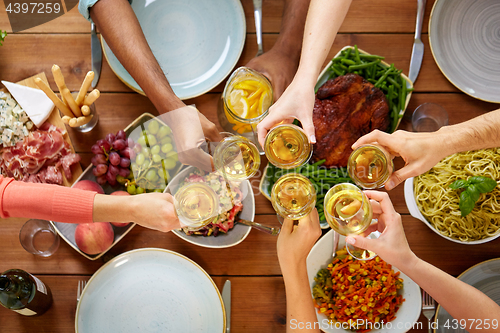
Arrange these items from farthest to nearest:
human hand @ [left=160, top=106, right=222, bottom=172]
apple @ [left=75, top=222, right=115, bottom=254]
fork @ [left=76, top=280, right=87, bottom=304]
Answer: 1. fork @ [left=76, top=280, right=87, bottom=304]
2. apple @ [left=75, top=222, right=115, bottom=254]
3. human hand @ [left=160, top=106, right=222, bottom=172]

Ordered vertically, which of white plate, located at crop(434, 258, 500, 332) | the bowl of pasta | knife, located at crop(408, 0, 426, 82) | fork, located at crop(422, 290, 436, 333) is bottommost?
fork, located at crop(422, 290, 436, 333)

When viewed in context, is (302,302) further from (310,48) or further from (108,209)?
(310,48)

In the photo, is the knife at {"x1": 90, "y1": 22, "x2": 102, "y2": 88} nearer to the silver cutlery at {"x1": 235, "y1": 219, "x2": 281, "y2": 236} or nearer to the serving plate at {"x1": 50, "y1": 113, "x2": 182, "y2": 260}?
the serving plate at {"x1": 50, "y1": 113, "x2": 182, "y2": 260}

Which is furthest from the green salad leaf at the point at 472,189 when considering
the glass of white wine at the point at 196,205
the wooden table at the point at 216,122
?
the glass of white wine at the point at 196,205

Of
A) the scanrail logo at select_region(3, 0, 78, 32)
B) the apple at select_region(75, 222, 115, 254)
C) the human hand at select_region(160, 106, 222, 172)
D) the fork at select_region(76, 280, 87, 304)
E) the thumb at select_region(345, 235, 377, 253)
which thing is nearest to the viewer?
the thumb at select_region(345, 235, 377, 253)

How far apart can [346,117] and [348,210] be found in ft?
1.61

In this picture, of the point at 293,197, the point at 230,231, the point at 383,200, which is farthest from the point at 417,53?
the point at 230,231

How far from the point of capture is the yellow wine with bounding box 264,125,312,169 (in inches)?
47.6

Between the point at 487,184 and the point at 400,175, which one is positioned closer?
the point at 400,175

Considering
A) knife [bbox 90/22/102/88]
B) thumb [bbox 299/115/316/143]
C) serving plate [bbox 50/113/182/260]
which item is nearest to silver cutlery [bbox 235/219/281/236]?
serving plate [bbox 50/113/182/260]

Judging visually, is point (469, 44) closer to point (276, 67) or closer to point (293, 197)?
point (276, 67)

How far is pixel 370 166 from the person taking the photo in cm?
130

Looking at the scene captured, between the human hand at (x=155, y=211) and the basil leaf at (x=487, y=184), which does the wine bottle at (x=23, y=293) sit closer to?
the human hand at (x=155, y=211)

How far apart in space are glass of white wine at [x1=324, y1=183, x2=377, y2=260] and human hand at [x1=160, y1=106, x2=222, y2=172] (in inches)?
21.9
